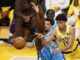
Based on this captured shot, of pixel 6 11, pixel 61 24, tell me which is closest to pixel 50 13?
pixel 6 11

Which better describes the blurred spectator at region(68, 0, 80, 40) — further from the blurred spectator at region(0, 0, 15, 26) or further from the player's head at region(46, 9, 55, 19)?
the blurred spectator at region(0, 0, 15, 26)

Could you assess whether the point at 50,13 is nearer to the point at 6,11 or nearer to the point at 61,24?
the point at 6,11

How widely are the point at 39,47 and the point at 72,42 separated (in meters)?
0.98

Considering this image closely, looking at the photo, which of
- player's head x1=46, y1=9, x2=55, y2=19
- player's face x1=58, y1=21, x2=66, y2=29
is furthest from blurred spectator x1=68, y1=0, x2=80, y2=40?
player's face x1=58, y1=21, x2=66, y2=29

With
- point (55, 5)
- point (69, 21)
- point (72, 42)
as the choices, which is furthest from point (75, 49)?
point (55, 5)

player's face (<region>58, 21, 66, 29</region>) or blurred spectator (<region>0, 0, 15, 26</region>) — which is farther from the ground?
player's face (<region>58, 21, 66, 29</region>)

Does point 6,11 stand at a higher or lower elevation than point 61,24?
lower

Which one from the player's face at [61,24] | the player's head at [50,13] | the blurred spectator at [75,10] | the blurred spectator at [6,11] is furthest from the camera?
the blurred spectator at [6,11]

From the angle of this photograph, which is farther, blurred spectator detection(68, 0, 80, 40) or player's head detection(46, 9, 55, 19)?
blurred spectator detection(68, 0, 80, 40)

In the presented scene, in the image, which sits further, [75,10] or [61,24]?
[75,10]

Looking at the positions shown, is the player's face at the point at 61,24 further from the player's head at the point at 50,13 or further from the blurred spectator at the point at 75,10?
the blurred spectator at the point at 75,10

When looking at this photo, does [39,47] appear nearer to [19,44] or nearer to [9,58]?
[19,44]

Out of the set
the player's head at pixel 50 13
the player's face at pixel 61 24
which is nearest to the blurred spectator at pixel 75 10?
the player's head at pixel 50 13

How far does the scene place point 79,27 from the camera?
14.2 feet
